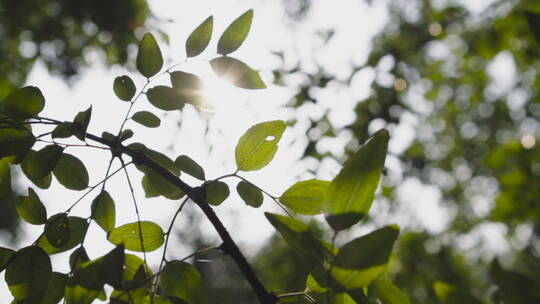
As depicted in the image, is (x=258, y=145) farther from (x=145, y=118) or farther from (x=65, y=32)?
(x=65, y=32)

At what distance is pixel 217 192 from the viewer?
77 centimetres

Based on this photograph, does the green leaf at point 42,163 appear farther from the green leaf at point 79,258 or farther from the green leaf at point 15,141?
the green leaf at point 79,258

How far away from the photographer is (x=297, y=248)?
521 mm

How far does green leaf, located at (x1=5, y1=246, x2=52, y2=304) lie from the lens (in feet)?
2.11

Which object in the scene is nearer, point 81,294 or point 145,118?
point 81,294

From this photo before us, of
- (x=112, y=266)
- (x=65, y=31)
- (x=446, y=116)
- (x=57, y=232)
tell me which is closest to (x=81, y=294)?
(x=112, y=266)

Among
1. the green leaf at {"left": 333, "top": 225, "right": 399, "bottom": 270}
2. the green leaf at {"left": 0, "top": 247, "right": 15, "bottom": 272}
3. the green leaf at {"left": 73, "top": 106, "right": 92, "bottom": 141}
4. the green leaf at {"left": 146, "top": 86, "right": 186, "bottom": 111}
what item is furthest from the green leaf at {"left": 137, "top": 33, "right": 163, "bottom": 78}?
the green leaf at {"left": 333, "top": 225, "right": 399, "bottom": 270}

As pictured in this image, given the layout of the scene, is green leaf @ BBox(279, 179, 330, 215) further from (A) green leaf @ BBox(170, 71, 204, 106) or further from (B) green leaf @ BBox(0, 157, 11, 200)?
(B) green leaf @ BBox(0, 157, 11, 200)

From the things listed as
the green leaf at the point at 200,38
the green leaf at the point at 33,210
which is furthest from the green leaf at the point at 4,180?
the green leaf at the point at 200,38

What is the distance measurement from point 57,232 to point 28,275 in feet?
0.24

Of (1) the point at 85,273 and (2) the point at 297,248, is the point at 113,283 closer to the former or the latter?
(1) the point at 85,273

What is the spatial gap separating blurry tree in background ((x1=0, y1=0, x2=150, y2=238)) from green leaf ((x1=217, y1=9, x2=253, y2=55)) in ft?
7.43

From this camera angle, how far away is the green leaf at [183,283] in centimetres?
69

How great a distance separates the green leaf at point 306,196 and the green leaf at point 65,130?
348 mm
